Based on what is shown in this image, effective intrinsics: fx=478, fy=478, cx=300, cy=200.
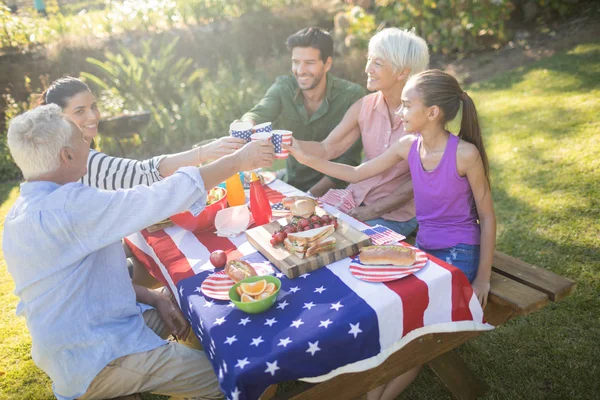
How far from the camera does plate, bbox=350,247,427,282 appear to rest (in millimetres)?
2021

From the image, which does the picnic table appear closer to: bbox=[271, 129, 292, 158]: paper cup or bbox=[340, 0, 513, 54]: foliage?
bbox=[271, 129, 292, 158]: paper cup

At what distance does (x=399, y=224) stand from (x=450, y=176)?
74 cm

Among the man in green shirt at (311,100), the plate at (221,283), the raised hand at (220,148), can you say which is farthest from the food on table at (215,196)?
the man in green shirt at (311,100)

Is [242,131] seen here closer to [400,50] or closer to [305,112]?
[400,50]

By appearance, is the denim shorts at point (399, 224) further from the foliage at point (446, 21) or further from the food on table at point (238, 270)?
the foliage at point (446, 21)

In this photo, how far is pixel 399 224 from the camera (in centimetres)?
329

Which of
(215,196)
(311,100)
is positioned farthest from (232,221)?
(311,100)

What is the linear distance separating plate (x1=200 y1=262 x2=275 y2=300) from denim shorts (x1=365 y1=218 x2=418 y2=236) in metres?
1.19

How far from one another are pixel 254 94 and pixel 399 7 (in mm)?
3122

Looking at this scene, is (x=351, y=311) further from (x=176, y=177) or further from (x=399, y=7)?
(x=399, y=7)

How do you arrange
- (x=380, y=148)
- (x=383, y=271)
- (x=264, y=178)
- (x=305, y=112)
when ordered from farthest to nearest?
1. (x=305, y=112)
2. (x=264, y=178)
3. (x=380, y=148)
4. (x=383, y=271)

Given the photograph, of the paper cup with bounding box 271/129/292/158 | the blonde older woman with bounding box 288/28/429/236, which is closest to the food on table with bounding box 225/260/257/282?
the paper cup with bounding box 271/129/292/158

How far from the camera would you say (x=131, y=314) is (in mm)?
2205

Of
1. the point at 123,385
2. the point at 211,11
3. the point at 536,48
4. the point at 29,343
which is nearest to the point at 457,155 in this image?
the point at 123,385
